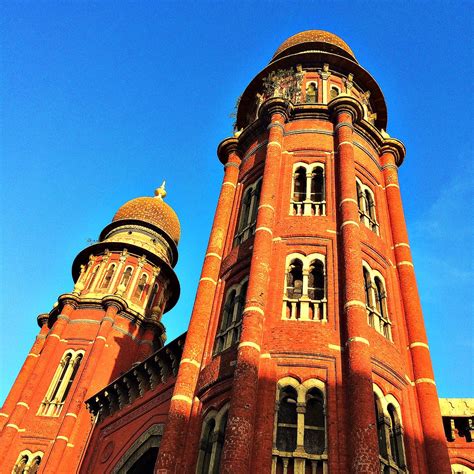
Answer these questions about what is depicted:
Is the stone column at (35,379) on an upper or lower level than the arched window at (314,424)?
upper

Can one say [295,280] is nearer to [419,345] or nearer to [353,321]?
[353,321]

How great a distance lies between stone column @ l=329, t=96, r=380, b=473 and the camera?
12195 mm

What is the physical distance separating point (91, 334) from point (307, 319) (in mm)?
17190

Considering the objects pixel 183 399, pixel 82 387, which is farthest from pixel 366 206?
pixel 82 387

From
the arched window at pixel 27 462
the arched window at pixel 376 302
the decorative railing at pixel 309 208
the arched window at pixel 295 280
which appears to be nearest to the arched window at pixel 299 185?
the decorative railing at pixel 309 208

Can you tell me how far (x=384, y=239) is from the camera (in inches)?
779

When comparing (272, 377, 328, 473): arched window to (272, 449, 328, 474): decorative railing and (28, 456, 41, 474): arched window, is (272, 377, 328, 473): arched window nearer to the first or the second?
(272, 449, 328, 474): decorative railing

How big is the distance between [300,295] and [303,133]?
7470 mm

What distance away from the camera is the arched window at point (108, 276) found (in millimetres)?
32900

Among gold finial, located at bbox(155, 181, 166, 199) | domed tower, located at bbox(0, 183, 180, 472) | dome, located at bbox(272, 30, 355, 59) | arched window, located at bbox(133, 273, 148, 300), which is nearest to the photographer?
domed tower, located at bbox(0, 183, 180, 472)

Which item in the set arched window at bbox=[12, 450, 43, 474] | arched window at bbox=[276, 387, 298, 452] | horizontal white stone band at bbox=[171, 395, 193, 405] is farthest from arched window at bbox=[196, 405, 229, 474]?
arched window at bbox=[12, 450, 43, 474]

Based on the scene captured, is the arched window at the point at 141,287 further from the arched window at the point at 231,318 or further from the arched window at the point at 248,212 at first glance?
the arched window at the point at 231,318

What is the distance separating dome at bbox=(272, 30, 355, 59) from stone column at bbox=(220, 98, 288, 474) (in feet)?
24.3

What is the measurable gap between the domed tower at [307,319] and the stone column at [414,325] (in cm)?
4
